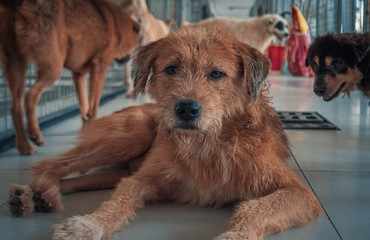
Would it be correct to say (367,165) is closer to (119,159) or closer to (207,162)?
(207,162)

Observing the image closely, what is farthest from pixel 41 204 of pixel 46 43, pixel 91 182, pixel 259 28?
pixel 259 28

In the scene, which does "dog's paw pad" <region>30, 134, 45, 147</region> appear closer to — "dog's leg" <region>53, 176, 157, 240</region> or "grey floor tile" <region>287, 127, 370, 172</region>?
"dog's leg" <region>53, 176, 157, 240</region>

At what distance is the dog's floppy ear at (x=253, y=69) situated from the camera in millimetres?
1983

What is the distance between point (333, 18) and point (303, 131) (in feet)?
5.51

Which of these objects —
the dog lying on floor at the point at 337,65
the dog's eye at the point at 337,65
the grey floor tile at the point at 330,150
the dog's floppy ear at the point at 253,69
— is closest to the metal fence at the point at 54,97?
the dog's floppy ear at the point at 253,69

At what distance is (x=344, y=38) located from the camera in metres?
2.94

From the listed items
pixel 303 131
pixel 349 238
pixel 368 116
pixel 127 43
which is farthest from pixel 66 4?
pixel 368 116

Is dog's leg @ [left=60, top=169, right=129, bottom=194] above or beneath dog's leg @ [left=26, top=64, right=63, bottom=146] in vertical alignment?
beneath

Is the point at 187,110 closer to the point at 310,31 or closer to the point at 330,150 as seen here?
the point at 310,31

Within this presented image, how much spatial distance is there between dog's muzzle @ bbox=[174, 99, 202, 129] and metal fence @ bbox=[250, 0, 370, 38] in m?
1.41

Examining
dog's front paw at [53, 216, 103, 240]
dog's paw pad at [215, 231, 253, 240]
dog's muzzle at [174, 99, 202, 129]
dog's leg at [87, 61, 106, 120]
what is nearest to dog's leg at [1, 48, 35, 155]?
dog's leg at [87, 61, 106, 120]

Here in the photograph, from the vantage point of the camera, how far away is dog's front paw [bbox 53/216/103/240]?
5.20ft

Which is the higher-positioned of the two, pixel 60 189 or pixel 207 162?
pixel 207 162

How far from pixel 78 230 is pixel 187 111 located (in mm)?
665
